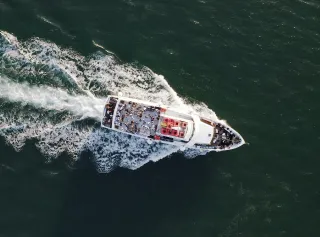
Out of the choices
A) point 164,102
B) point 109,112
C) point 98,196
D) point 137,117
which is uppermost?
point 164,102

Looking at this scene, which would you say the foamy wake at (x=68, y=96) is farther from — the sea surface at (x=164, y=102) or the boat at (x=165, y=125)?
the boat at (x=165, y=125)

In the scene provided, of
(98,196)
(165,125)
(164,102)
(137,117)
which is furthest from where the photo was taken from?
(164,102)

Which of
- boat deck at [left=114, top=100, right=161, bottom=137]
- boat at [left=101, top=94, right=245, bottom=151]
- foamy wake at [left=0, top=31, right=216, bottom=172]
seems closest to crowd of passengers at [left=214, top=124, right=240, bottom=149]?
boat at [left=101, top=94, right=245, bottom=151]

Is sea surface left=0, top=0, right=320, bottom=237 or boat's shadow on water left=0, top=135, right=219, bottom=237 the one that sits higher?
sea surface left=0, top=0, right=320, bottom=237

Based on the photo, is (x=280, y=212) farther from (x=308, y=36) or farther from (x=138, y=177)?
(x=308, y=36)

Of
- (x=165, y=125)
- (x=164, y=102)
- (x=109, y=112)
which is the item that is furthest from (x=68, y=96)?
(x=165, y=125)

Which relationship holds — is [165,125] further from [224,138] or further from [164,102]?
[224,138]

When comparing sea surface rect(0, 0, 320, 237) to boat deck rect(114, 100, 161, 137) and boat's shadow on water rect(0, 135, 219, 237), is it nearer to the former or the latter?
boat's shadow on water rect(0, 135, 219, 237)
